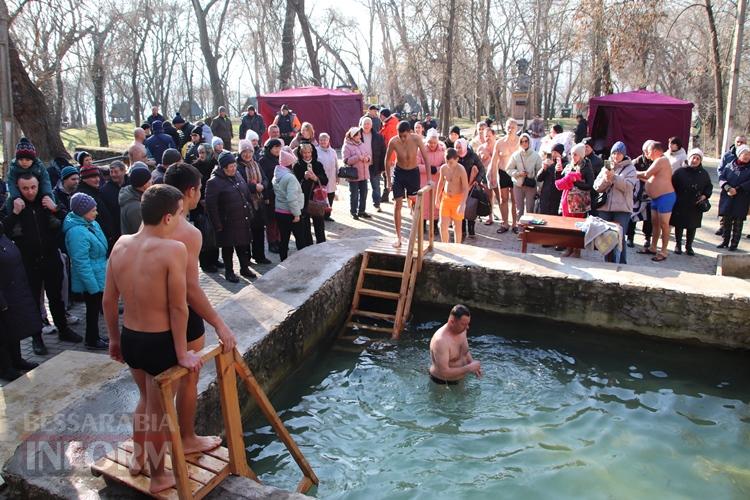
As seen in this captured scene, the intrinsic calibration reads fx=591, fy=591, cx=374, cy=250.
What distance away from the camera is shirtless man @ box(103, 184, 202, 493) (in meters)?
3.06

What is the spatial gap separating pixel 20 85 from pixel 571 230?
11.5 m

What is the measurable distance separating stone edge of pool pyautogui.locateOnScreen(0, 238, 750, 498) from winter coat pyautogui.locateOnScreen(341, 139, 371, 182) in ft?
8.89

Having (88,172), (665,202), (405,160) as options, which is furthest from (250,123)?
(665,202)

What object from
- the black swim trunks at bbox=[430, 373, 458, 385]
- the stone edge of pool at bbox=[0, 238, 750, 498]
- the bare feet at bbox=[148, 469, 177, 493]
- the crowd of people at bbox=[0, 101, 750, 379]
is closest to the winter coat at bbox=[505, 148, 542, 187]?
the crowd of people at bbox=[0, 101, 750, 379]

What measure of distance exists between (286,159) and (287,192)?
501mm

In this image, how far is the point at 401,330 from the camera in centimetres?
723

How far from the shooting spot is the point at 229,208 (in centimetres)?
759

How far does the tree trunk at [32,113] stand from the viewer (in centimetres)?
1246

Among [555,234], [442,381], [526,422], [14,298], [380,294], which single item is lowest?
[526,422]

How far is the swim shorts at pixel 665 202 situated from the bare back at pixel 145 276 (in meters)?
7.75

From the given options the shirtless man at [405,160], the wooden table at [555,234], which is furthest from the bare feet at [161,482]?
the wooden table at [555,234]

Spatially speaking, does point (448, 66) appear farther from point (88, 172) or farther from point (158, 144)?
point (88, 172)

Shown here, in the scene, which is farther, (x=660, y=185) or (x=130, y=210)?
(x=660, y=185)

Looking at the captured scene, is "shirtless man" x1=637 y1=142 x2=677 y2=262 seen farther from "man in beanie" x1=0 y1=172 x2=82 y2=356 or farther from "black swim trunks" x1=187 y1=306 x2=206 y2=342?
"man in beanie" x1=0 y1=172 x2=82 y2=356
